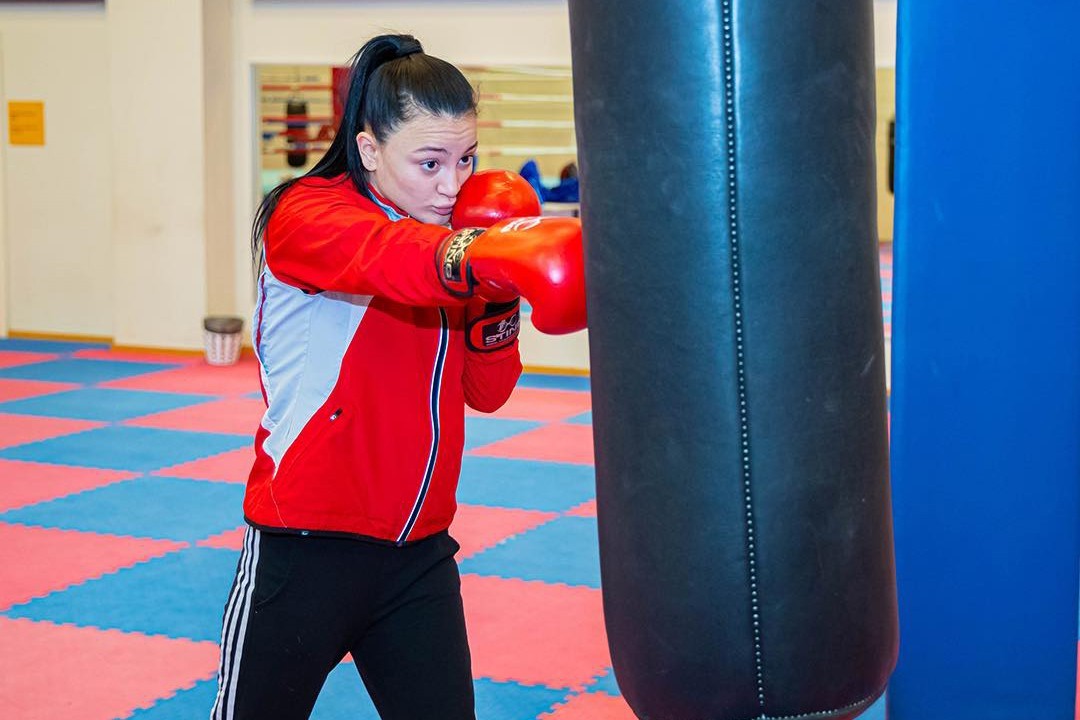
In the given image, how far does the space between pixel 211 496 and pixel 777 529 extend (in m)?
4.18

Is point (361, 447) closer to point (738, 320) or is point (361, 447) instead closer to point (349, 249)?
point (349, 249)

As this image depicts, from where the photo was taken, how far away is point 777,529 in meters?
1.45

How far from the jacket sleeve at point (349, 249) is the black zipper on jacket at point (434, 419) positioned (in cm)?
21

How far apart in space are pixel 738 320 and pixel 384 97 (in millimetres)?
673

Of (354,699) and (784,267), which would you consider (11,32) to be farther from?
(784,267)

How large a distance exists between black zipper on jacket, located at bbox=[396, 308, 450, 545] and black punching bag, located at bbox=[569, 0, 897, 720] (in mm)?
435

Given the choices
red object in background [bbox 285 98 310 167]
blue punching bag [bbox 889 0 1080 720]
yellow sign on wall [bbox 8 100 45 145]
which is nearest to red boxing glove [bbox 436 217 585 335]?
blue punching bag [bbox 889 0 1080 720]

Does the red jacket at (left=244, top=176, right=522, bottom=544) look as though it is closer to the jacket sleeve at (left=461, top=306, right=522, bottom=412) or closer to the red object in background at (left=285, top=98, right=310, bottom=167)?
the jacket sleeve at (left=461, top=306, right=522, bottom=412)

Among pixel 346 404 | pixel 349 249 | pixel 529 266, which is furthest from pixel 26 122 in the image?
pixel 529 266

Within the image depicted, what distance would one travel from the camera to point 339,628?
72.6 inches

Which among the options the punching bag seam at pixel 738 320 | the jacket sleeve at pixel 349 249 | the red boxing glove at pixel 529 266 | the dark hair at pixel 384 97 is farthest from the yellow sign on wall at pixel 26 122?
the punching bag seam at pixel 738 320

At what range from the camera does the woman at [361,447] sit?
1.82 m

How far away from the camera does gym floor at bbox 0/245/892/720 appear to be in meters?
3.28

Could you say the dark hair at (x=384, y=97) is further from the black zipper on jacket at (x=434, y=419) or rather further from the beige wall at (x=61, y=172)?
the beige wall at (x=61, y=172)
